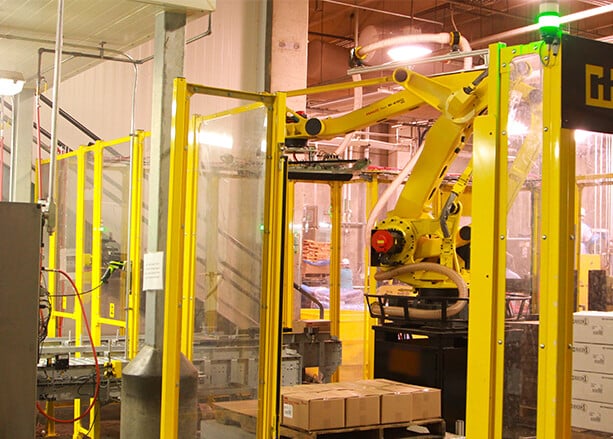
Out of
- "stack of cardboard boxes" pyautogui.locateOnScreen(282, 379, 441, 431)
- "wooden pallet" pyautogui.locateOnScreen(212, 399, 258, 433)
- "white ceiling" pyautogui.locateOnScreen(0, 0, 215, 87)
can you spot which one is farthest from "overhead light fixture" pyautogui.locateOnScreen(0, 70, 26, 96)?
"wooden pallet" pyautogui.locateOnScreen(212, 399, 258, 433)

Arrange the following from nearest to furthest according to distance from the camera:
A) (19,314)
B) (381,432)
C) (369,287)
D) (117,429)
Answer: (19,314)
(381,432)
(117,429)
(369,287)

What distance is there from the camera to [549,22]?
2.77 meters

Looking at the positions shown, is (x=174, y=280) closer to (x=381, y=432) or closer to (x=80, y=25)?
(x=381, y=432)

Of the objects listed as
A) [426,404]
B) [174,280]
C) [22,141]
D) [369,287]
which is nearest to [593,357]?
[174,280]

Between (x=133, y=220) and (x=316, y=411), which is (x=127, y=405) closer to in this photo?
(x=316, y=411)

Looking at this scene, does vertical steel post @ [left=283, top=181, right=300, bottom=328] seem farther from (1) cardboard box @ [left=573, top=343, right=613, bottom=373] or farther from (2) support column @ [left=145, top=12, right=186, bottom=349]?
(1) cardboard box @ [left=573, top=343, right=613, bottom=373]

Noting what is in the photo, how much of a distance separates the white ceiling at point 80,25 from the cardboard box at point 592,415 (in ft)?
12.2

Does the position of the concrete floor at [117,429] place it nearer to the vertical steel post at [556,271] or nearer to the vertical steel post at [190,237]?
the vertical steel post at [556,271]

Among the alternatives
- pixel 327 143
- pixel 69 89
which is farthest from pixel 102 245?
pixel 327 143

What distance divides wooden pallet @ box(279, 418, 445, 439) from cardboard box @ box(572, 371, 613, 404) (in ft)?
9.48

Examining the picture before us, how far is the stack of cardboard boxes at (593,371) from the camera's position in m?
2.96

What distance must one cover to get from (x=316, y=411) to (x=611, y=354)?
2857 millimetres

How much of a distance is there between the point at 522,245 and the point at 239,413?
239 cm

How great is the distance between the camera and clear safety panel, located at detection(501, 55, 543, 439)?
2891 millimetres
